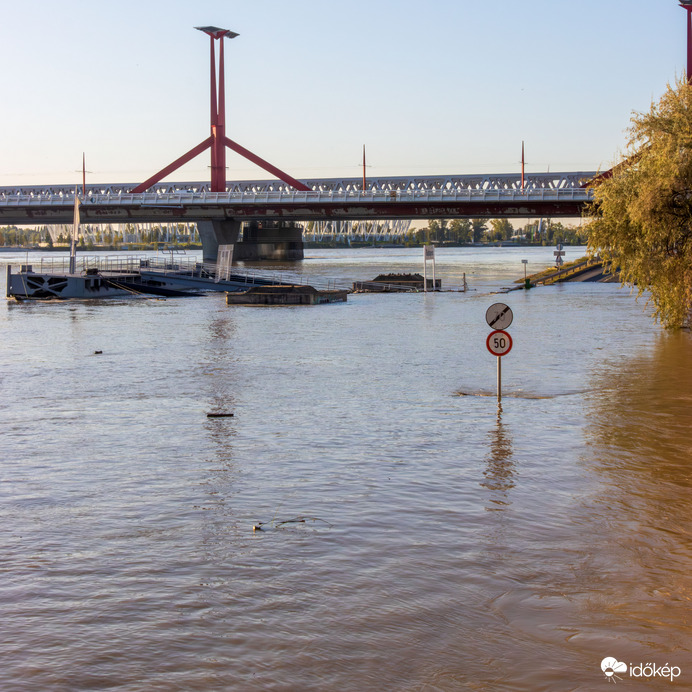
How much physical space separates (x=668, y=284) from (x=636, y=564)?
2402 cm

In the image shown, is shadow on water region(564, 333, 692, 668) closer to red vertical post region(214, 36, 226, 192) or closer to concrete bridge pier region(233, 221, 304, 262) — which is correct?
red vertical post region(214, 36, 226, 192)

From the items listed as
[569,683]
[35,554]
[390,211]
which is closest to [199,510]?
[35,554]

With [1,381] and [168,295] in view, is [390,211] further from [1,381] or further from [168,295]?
[1,381]

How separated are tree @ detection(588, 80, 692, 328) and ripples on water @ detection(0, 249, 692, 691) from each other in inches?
315

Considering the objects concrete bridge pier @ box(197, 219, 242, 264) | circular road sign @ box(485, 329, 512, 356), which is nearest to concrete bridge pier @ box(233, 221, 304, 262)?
concrete bridge pier @ box(197, 219, 242, 264)

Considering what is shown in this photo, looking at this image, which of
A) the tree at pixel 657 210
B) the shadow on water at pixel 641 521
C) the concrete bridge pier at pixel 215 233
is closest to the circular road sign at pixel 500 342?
the shadow on water at pixel 641 521

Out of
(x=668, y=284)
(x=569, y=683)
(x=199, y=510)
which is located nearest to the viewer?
(x=569, y=683)

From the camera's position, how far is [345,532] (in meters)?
10.3

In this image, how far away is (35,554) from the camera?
9.72m

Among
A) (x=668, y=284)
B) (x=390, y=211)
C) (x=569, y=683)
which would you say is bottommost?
(x=569, y=683)

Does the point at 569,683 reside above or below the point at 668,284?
below

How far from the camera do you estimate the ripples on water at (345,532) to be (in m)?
7.20

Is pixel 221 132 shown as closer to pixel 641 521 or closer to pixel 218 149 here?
pixel 218 149

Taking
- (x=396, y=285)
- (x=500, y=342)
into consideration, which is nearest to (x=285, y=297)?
(x=396, y=285)
